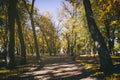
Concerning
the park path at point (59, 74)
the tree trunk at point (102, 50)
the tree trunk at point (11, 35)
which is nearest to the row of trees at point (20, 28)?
the tree trunk at point (11, 35)

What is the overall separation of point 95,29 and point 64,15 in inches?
1870

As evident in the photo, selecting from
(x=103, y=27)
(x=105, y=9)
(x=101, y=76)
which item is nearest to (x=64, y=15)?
(x=103, y=27)

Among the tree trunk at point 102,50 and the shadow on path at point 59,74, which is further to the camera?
the tree trunk at point 102,50

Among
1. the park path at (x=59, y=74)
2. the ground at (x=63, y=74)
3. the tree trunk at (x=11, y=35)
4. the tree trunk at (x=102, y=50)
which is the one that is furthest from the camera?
the tree trunk at (x=11, y=35)

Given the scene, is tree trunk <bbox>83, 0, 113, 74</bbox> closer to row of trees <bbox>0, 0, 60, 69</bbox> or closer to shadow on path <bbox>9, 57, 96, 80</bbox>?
shadow on path <bbox>9, 57, 96, 80</bbox>

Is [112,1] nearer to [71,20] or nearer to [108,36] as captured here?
[108,36]

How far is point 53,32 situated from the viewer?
76.9m

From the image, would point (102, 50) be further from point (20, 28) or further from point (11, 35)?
point (20, 28)

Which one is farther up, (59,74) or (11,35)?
(11,35)

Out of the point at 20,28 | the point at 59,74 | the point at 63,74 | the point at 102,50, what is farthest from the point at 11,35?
the point at 102,50

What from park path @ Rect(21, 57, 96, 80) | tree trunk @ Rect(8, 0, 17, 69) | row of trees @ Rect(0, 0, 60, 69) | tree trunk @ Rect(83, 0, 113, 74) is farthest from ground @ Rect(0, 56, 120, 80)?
row of trees @ Rect(0, 0, 60, 69)

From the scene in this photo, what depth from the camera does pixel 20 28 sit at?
103 ft

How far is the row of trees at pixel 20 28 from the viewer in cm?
2445

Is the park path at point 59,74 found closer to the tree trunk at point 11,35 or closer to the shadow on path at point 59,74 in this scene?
the shadow on path at point 59,74
